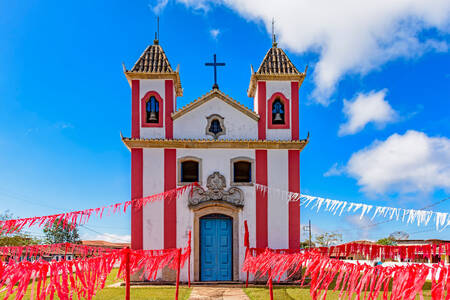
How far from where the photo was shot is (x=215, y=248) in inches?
546

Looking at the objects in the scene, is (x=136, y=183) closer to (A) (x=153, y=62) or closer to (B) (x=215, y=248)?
(B) (x=215, y=248)

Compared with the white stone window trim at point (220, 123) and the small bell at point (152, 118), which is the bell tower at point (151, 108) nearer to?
the small bell at point (152, 118)

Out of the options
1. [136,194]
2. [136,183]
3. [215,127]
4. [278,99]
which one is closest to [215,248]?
[136,194]

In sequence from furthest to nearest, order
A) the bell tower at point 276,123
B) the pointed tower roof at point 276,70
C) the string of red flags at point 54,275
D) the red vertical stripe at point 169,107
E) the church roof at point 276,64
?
1. the church roof at point 276,64
2. the pointed tower roof at point 276,70
3. the red vertical stripe at point 169,107
4. the bell tower at point 276,123
5. the string of red flags at point 54,275

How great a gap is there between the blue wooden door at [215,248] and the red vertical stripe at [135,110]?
4133 mm

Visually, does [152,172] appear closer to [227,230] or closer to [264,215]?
[227,230]

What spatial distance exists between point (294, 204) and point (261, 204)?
1.24 m

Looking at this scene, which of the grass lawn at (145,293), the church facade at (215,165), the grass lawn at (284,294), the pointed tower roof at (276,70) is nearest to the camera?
the grass lawn at (145,293)

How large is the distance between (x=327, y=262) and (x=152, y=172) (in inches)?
404

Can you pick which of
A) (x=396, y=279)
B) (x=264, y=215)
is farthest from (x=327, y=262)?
(x=264, y=215)

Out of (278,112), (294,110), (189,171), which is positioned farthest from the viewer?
(278,112)

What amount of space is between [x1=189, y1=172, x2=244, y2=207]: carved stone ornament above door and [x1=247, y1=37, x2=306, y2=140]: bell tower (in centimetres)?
231

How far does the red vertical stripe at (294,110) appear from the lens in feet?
48.0

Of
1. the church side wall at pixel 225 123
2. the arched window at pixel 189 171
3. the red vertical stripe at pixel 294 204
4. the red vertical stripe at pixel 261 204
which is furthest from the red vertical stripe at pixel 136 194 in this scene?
the red vertical stripe at pixel 294 204
